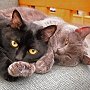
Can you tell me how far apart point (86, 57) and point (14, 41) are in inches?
11.9

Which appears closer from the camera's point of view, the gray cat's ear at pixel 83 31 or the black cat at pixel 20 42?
the black cat at pixel 20 42

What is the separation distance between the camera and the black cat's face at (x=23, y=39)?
2.75 feet

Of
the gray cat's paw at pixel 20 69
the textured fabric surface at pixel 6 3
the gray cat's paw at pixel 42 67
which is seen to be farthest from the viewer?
the textured fabric surface at pixel 6 3

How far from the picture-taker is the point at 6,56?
0.85 m

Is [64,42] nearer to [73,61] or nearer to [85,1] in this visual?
[73,61]

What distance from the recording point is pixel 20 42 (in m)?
0.83

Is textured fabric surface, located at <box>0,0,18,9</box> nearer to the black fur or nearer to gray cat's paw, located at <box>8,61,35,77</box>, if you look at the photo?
the black fur

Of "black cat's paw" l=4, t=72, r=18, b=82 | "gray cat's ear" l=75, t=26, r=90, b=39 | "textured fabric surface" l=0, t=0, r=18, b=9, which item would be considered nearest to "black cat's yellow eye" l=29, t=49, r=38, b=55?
"black cat's paw" l=4, t=72, r=18, b=82

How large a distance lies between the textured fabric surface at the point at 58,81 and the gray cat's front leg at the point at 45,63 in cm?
2

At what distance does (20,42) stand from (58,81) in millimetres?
203

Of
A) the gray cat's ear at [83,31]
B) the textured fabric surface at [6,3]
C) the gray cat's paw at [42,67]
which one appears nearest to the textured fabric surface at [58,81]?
the gray cat's paw at [42,67]

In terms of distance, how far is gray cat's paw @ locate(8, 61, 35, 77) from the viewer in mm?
764

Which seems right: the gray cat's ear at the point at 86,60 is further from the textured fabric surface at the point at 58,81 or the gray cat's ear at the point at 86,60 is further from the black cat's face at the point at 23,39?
the black cat's face at the point at 23,39

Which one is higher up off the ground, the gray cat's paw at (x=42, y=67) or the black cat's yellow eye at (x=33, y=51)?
the black cat's yellow eye at (x=33, y=51)
